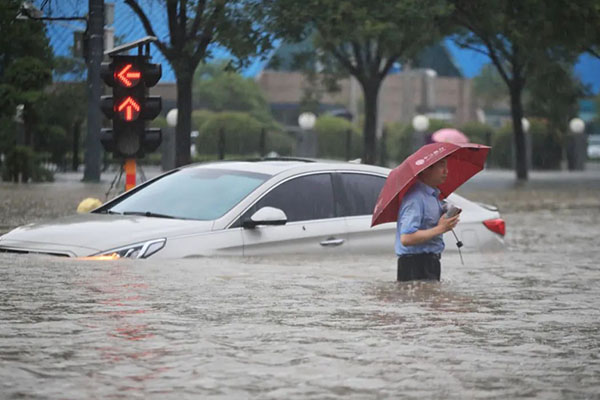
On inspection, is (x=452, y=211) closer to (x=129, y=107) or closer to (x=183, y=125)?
(x=129, y=107)

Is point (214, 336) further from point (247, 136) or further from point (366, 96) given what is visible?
point (247, 136)

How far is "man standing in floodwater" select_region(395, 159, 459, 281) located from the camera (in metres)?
10.6

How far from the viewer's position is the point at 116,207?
13.1m

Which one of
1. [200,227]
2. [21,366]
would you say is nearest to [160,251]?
[200,227]

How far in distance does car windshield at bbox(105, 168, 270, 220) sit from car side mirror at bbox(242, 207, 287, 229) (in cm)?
23

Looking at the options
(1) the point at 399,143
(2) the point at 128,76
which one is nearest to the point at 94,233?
(2) the point at 128,76

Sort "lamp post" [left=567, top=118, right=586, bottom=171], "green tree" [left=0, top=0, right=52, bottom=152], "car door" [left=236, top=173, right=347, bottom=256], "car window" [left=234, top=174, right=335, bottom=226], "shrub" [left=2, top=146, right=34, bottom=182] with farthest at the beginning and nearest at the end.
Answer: "lamp post" [left=567, top=118, right=586, bottom=171]
"shrub" [left=2, top=146, right=34, bottom=182]
"green tree" [left=0, top=0, right=52, bottom=152]
"car window" [left=234, top=174, right=335, bottom=226]
"car door" [left=236, top=173, right=347, bottom=256]

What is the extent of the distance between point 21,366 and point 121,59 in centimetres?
1079

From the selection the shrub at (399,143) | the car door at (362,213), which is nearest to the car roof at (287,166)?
the car door at (362,213)

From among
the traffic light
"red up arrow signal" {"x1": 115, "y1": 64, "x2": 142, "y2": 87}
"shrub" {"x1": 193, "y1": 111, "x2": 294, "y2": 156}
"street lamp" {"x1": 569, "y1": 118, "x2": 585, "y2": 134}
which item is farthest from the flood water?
"street lamp" {"x1": 569, "y1": 118, "x2": 585, "y2": 134}

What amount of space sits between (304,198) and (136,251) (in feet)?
6.15

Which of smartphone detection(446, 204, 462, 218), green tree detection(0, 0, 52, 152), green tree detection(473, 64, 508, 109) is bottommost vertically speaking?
smartphone detection(446, 204, 462, 218)

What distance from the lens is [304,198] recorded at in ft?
42.6

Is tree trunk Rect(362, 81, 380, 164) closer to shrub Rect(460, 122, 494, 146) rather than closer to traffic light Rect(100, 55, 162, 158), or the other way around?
shrub Rect(460, 122, 494, 146)
